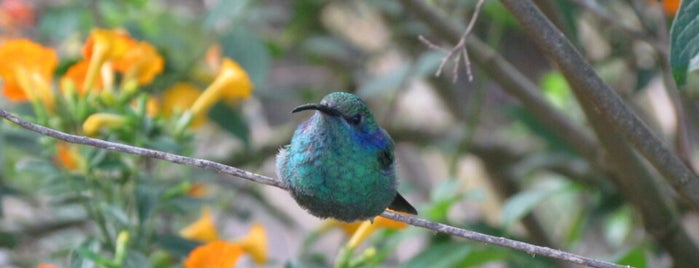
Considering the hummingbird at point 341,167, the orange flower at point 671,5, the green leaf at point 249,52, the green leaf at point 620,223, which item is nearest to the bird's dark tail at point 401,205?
the hummingbird at point 341,167

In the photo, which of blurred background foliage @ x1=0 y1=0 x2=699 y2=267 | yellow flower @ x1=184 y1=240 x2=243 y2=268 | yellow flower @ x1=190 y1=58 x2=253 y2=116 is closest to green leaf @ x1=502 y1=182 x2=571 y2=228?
blurred background foliage @ x1=0 y1=0 x2=699 y2=267

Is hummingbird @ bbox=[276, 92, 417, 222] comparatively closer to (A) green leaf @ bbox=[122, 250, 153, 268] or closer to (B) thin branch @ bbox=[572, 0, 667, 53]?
(A) green leaf @ bbox=[122, 250, 153, 268]

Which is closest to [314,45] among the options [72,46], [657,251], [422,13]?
[72,46]

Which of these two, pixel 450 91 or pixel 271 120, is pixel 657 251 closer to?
pixel 450 91

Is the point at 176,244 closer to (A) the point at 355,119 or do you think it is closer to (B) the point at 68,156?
(B) the point at 68,156

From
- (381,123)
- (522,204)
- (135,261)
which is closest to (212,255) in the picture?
(135,261)

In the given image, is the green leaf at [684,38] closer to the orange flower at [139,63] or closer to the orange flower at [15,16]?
the orange flower at [139,63]
